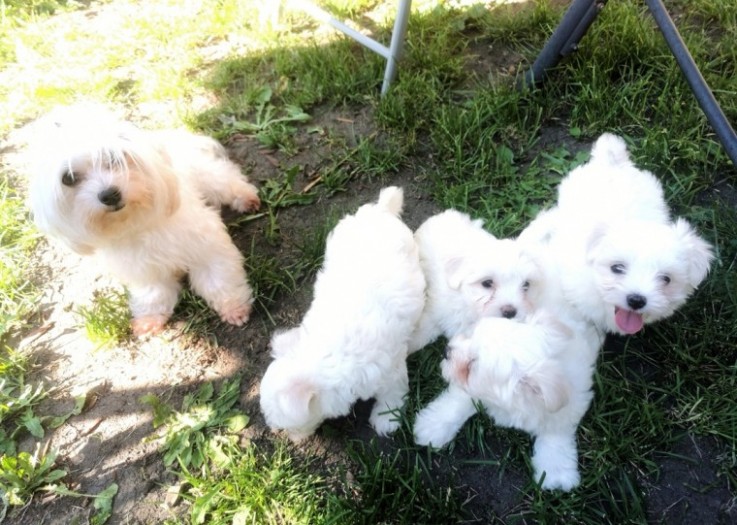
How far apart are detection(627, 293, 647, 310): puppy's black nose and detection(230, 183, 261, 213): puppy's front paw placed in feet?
7.61

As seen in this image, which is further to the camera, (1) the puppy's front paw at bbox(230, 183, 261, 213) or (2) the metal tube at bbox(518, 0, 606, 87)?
(1) the puppy's front paw at bbox(230, 183, 261, 213)

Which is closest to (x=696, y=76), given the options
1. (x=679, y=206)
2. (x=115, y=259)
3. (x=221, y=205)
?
(x=679, y=206)

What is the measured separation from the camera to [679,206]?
10.2 ft

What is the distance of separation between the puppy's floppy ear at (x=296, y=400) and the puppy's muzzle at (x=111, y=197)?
117 cm

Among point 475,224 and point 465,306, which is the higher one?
point 475,224

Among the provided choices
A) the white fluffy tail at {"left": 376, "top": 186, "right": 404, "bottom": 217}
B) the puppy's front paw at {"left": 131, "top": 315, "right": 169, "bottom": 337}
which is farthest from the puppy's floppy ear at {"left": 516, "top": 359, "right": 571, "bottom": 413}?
the puppy's front paw at {"left": 131, "top": 315, "right": 169, "bottom": 337}

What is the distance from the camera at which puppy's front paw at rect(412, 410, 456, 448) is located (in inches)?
98.0

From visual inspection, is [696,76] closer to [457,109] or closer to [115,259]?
[457,109]

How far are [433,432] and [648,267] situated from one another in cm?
124

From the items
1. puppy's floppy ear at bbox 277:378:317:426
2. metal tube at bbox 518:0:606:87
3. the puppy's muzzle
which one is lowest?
puppy's floppy ear at bbox 277:378:317:426

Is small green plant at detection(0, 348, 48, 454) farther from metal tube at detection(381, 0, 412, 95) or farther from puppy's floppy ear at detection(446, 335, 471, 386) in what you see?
metal tube at detection(381, 0, 412, 95)

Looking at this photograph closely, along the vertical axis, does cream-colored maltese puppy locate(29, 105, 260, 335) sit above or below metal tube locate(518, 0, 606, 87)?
below

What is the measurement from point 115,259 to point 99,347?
0.68m

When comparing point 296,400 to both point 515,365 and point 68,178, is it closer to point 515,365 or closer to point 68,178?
point 515,365
